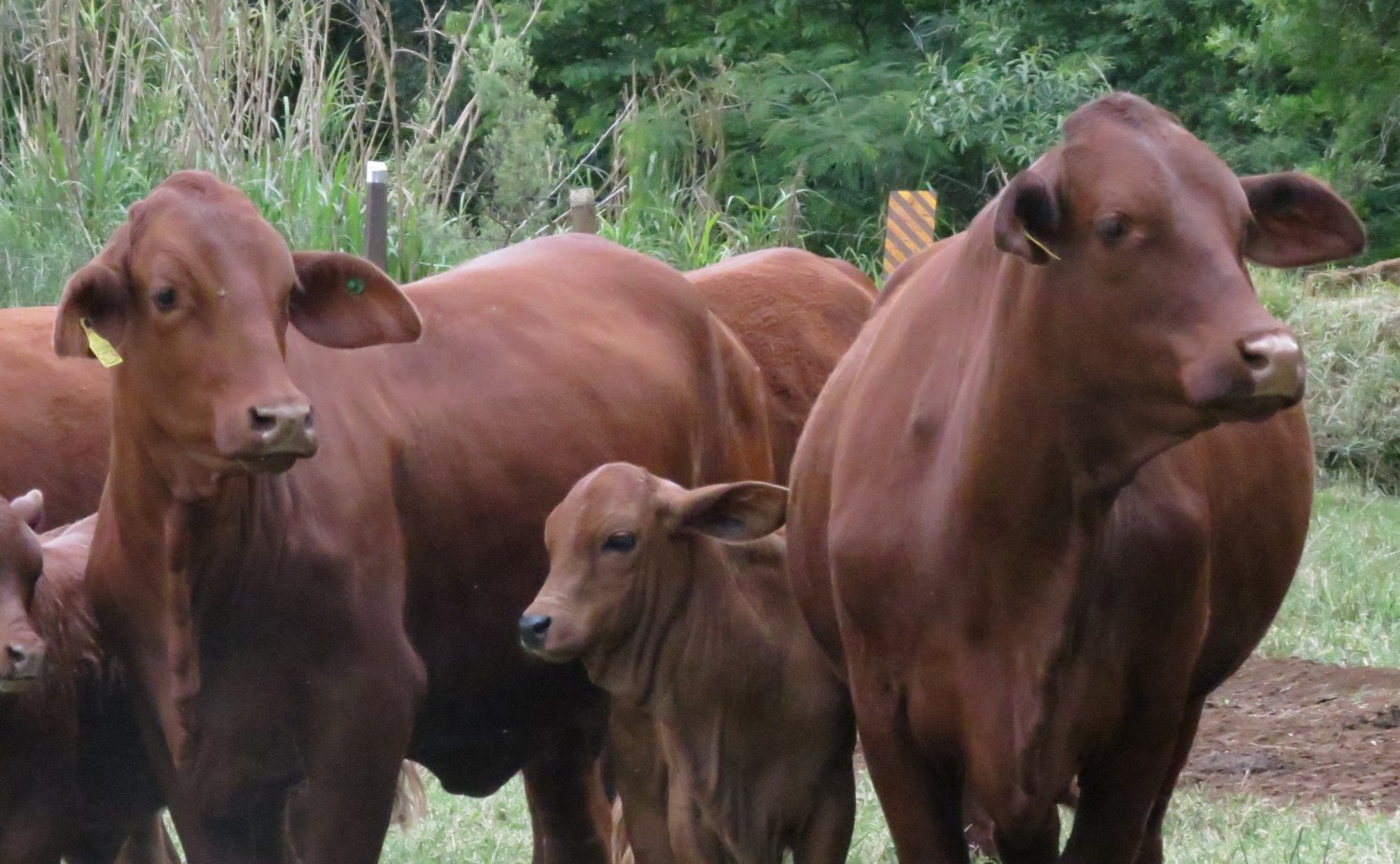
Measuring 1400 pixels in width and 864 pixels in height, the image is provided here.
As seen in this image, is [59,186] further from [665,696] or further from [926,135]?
[926,135]

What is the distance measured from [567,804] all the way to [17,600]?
2139 millimetres

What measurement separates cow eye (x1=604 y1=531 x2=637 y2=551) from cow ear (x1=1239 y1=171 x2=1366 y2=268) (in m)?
1.71

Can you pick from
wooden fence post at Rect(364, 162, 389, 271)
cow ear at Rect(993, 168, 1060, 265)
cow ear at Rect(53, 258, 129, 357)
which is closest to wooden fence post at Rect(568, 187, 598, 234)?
wooden fence post at Rect(364, 162, 389, 271)

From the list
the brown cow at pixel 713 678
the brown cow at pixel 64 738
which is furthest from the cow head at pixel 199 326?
the brown cow at pixel 713 678

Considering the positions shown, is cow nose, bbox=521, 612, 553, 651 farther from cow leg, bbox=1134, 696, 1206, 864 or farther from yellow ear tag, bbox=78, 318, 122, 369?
cow leg, bbox=1134, 696, 1206, 864

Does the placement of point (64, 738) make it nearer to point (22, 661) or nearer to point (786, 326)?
point (22, 661)

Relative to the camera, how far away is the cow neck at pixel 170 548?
14.0 feet

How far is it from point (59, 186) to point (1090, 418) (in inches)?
258

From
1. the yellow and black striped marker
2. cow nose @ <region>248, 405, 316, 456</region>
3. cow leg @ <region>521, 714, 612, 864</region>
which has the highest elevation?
cow nose @ <region>248, 405, 316, 456</region>

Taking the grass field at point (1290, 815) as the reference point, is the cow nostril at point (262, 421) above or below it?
above

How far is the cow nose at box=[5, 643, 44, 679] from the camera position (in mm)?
4199

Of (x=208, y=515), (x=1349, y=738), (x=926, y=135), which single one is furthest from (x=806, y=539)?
(x=926, y=135)

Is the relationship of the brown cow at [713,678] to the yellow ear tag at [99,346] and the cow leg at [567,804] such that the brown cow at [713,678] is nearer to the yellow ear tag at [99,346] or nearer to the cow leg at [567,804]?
the cow leg at [567,804]

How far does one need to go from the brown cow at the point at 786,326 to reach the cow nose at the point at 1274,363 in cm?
346
